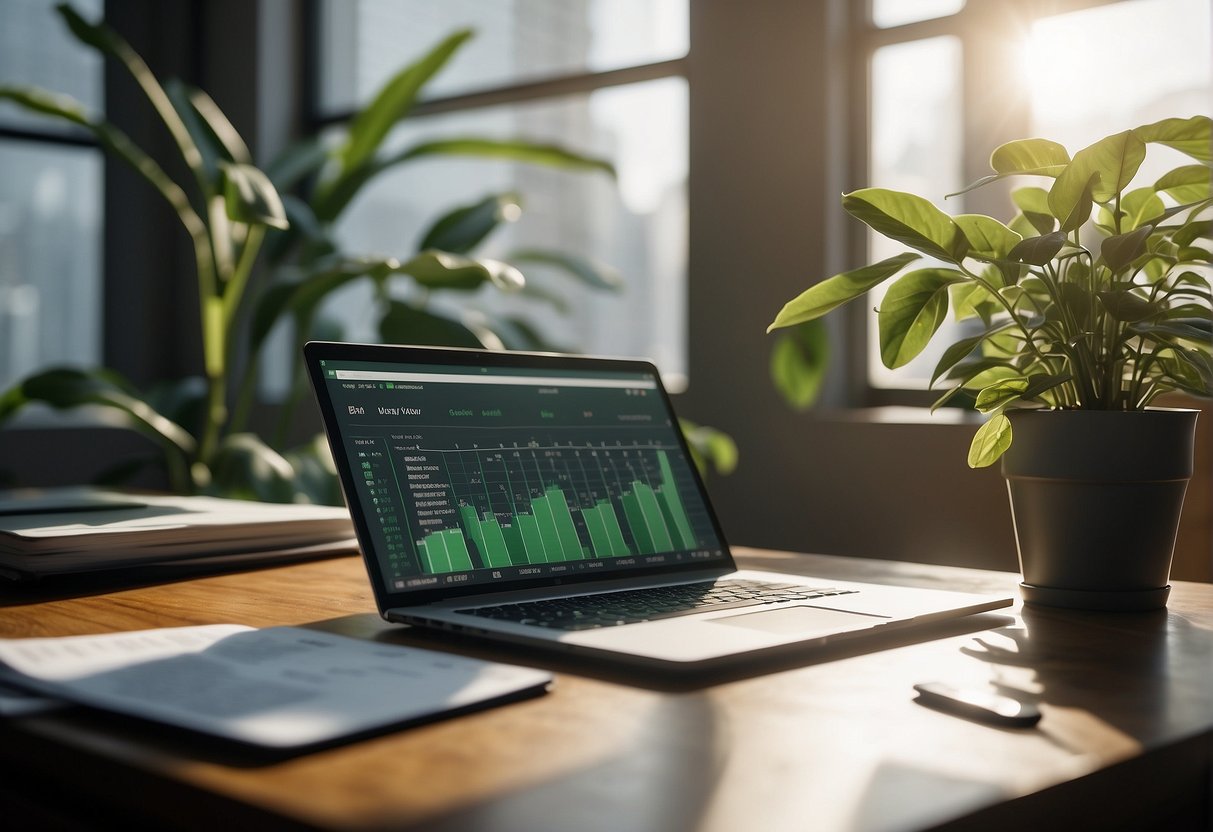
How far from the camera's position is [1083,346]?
0.81 m

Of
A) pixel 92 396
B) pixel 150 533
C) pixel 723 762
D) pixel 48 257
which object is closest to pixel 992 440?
pixel 723 762

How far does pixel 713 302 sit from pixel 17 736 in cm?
235

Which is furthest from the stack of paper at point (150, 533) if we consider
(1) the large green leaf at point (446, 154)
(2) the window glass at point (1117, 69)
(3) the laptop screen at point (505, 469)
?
(2) the window glass at point (1117, 69)

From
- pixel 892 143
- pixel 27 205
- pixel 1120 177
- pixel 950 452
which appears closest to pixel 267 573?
pixel 1120 177

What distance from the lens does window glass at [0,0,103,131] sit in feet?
11.6

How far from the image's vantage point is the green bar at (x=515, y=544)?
0.80 m

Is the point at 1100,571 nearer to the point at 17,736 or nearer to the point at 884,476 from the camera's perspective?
the point at 17,736

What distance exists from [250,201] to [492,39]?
196 cm

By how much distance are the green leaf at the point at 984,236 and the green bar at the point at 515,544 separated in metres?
0.38

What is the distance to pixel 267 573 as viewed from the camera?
995 millimetres

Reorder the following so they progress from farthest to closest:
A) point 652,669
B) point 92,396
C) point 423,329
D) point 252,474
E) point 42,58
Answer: point 42,58 < point 92,396 < point 252,474 < point 423,329 < point 652,669

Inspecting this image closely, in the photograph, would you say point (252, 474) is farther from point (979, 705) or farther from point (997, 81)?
point (997, 81)

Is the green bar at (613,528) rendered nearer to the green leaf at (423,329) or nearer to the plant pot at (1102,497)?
the plant pot at (1102,497)

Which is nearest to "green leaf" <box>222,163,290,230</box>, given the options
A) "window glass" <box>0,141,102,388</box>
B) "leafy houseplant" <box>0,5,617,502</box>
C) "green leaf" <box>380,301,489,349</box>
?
"leafy houseplant" <box>0,5,617,502</box>
